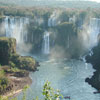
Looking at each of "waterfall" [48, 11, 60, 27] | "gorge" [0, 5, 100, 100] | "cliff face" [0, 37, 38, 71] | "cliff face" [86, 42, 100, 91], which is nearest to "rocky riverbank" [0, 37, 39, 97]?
"cliff face" [0, 37, 38, 71]

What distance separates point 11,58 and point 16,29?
17200 millimetres

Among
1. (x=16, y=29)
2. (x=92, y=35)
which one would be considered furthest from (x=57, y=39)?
(x=16, y=29)

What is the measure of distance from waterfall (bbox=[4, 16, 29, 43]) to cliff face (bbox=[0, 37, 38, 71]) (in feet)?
45.5

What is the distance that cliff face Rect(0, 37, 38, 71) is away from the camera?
3647 centimetres

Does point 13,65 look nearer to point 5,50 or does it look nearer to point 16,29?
point 5,50

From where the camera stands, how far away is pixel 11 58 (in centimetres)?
3725

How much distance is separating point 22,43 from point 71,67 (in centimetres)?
1667

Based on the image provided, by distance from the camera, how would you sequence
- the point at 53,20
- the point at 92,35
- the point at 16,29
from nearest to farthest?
1. the point at 92,35
2. the point at 16,29
3. the point at 53,20

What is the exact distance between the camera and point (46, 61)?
41312 mm

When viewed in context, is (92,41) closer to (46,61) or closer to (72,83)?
(46,61)

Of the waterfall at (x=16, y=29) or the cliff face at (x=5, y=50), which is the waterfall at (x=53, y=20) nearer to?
the waterfall at (x=16, y=29)

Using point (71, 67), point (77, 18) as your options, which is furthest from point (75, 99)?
point (77, 18)

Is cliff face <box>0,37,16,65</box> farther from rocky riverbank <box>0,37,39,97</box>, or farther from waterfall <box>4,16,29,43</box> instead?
waterfall <box>4,16,29,43</box>

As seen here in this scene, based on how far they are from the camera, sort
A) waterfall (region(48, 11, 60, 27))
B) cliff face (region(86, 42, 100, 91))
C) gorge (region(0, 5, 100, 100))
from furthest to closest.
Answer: waterfall (region(48, 11, 60, 27)), gorge (region(0, 5, 100, 100)), cliff face (region(86, 42, 100, 91))
